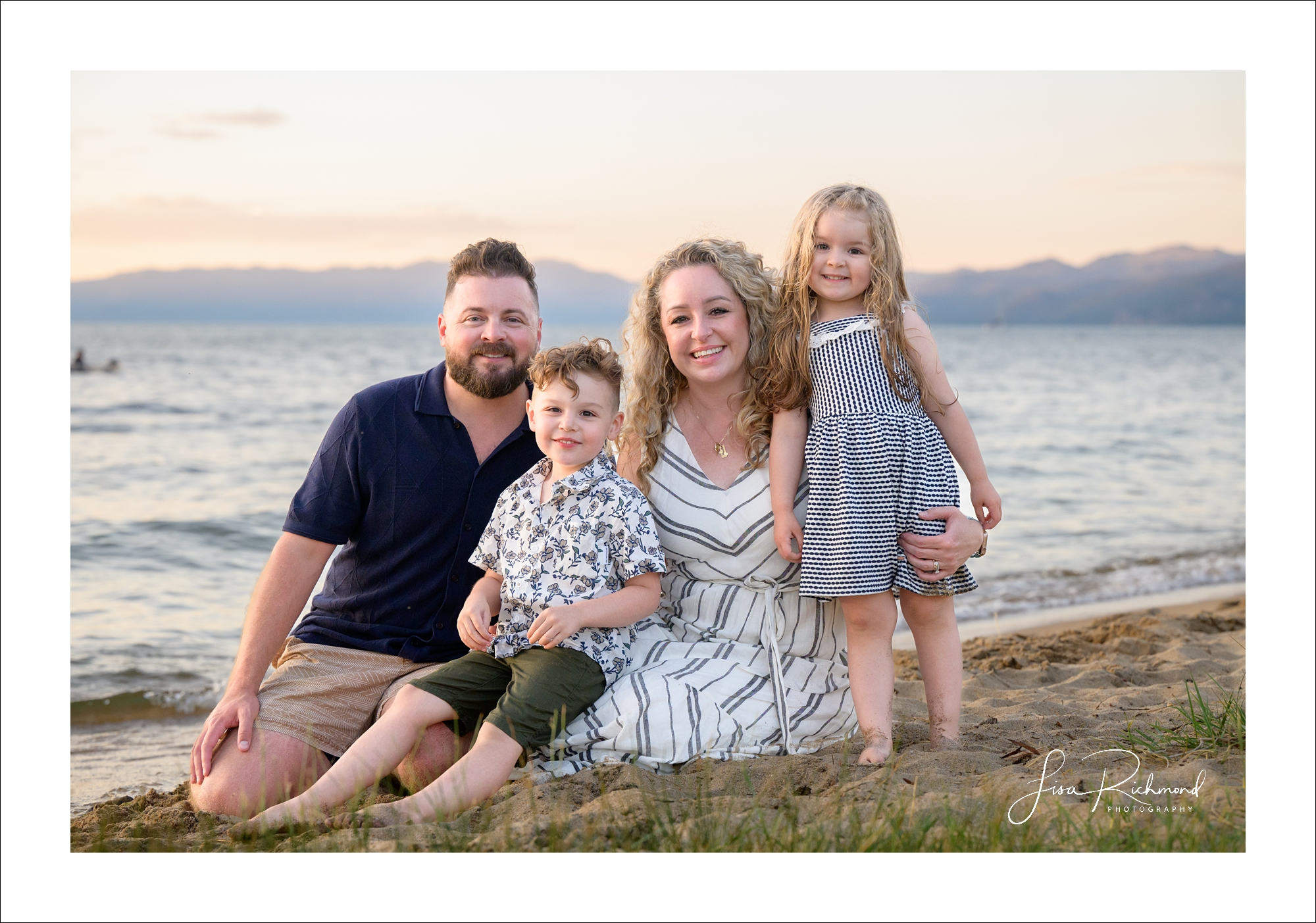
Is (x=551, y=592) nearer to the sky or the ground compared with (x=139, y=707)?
nearer to the sky

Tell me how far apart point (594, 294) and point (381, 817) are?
14120 mm

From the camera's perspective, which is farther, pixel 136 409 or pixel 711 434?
pixel 136 409

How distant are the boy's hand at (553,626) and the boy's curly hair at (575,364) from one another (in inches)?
26.7

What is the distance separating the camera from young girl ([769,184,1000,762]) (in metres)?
3.23

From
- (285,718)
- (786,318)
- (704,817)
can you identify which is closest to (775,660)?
(704,817)

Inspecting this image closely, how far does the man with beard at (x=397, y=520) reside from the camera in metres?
3.44

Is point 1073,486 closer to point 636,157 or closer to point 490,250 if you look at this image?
point 636,157

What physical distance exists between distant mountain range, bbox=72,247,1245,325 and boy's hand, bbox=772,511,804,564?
6.91 meters

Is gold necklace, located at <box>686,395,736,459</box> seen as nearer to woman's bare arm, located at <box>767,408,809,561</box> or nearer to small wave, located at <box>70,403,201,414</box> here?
woman's bare arm, located at <box>767,408,809,561</box>

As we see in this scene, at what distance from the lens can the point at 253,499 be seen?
10000 millimetres

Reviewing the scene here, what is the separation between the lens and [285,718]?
3.35 m

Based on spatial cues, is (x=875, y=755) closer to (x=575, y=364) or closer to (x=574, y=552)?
(x=574, y=552)

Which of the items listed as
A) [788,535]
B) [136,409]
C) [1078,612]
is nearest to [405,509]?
[788,535]
